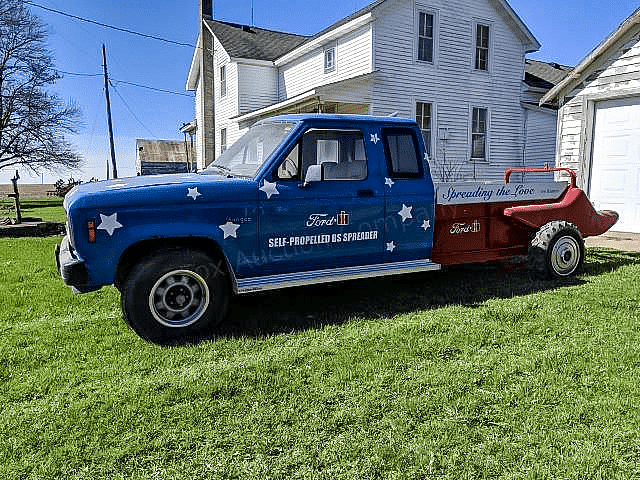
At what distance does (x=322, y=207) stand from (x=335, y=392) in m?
2.02

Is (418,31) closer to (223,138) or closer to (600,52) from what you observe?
(600,52)

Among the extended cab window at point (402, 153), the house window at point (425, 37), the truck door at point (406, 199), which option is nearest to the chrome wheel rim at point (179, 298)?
the truck door at point (406, 199)

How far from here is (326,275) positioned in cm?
497

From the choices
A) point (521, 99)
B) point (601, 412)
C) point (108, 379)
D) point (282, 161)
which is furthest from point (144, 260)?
point (521, 99)

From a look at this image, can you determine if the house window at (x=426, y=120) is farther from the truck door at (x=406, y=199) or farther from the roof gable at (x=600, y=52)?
the truck door at (x=406, y=199)

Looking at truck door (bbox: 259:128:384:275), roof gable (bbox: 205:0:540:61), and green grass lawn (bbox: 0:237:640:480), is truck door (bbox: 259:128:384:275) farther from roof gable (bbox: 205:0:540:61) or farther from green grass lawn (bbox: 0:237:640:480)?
roof gable (bbox: 205:0:540:61)

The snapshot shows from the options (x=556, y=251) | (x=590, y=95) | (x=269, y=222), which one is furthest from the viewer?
(x=590, y=95)

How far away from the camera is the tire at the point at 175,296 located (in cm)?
425

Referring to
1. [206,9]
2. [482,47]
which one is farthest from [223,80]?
[482,47]

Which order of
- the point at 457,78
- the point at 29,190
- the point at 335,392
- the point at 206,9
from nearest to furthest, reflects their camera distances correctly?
the point at 335,392 < the point at 457,78 < the point at 206,9 < the point at 29,190

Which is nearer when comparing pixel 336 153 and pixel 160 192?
pixel 160 192

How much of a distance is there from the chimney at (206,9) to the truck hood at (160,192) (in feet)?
74.4

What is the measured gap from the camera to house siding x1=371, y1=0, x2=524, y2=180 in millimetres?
16328

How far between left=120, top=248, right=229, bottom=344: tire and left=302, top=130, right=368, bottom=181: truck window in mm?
1402
